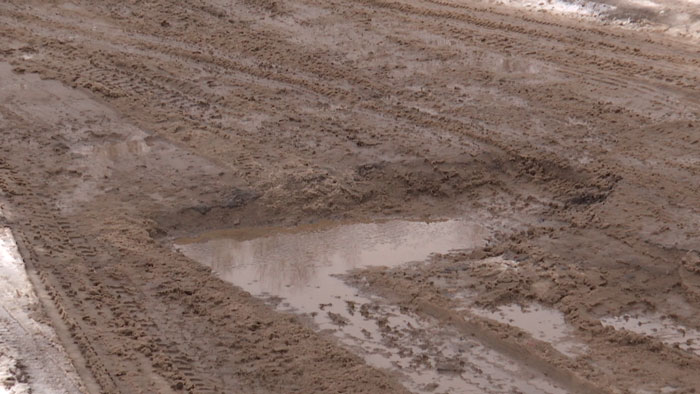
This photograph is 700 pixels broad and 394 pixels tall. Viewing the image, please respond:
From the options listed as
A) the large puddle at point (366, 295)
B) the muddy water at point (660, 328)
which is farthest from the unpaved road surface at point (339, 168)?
the large puddle at point (366, 295)

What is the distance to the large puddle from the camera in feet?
25.5

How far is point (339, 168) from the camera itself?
34.2ft

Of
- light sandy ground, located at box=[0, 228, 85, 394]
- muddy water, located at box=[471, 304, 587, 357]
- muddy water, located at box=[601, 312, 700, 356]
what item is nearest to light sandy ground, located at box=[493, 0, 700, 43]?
muddy water, located at box=[601, 312, 700, 356]

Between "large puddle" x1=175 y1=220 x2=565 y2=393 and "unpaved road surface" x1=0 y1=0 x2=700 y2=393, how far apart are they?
0.16m

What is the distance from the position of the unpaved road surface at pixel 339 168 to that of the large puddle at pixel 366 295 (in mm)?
158

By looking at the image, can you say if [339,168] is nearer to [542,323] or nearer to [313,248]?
[313,248]

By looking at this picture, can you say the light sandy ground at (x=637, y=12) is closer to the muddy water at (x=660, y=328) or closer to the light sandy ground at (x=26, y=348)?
the muddy water at (x=660, y=328)

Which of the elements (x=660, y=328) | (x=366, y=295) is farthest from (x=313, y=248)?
(x=660, y=328)

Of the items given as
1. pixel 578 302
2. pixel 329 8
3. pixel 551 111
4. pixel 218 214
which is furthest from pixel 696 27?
pixel 218 214

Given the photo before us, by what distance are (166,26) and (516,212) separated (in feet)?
20.7

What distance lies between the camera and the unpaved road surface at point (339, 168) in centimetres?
799

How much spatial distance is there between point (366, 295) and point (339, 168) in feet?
6.78

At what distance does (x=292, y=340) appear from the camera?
318 inches

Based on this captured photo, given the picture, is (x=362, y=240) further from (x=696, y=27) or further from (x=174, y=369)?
(x=696, y=27)
